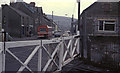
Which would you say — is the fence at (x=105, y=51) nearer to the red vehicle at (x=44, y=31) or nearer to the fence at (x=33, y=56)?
the fence at (x=33, y=56)

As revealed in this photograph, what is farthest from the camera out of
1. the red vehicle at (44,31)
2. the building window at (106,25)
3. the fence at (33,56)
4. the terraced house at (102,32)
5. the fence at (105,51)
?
the red vehicle at (44,31)

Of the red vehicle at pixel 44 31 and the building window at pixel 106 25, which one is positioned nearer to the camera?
the building window at pixel 106 25

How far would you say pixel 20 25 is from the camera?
105 feet

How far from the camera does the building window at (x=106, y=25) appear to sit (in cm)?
1342

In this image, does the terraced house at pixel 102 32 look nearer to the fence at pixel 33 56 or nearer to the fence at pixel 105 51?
the fence at pixel 105 51

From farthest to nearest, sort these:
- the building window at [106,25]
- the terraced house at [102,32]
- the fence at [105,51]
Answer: the building window at [106,25]
the terraced house at [102,32]
the fence at [105,51]

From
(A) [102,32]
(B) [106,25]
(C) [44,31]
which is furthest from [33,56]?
(C) [44,31]

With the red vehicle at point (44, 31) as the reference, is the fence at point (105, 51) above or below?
below

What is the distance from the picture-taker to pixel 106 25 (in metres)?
13.8

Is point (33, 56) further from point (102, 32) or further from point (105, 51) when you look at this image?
point (102, 32)

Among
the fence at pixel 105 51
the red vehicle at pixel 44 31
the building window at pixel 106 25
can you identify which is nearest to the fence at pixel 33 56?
the fence at pixel 105 51

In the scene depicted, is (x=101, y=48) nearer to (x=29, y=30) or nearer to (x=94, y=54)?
(x=94, y=54)

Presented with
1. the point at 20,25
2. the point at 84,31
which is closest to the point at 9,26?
the point at 20,25

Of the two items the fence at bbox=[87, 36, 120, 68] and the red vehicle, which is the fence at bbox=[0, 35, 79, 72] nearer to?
the fence at bbox=[87, 36, 120, 68]
